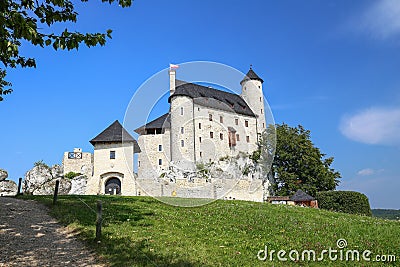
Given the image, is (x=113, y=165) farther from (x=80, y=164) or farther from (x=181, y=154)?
(x=181, y=154)

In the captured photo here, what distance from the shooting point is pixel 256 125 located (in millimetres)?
65688

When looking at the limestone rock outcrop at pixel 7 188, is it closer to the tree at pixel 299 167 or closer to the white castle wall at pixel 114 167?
the white castle wall at pixel 114 167

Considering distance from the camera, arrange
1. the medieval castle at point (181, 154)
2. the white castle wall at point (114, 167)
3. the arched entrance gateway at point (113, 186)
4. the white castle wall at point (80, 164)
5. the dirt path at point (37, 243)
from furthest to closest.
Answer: the white castle wall at point (80, 164)
the arched entrance gateway at point (113, 186)
the white castle wall at point (114, 167)
the medieval castle at point (181, 154)
the dirt path at point (37, 243)

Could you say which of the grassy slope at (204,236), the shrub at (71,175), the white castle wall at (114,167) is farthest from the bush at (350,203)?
the shrub at (71,175)

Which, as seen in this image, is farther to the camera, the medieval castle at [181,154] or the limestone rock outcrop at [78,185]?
the limestone rock outcrop at [78,185]

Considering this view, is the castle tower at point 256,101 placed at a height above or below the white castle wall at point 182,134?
above

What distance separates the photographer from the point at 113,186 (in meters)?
40.0

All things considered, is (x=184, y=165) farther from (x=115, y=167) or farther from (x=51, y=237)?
(x=51, y=237)

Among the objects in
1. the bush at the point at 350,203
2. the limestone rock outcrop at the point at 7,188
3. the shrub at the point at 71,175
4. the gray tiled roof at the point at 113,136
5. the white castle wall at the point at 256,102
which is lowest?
the bush at the point at 350,203

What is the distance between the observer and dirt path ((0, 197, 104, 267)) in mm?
8305

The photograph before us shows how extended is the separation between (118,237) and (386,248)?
25.4 feet

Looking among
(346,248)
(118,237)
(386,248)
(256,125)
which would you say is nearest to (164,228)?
(118,237)

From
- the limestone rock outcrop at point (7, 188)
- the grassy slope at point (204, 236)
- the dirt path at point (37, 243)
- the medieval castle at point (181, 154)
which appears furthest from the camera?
the limestone rock outcrop at point (7, 188)

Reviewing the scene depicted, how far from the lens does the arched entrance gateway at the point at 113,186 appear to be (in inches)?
1571
